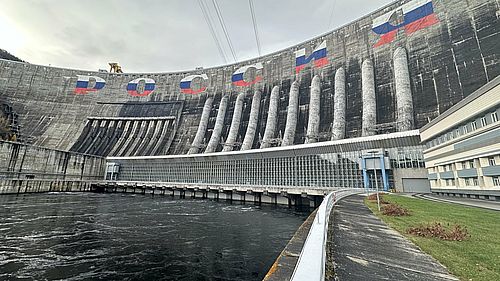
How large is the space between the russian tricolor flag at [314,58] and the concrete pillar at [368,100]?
11.1m

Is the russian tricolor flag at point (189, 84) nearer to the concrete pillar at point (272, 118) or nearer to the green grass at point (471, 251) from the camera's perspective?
the concrete pillar at point (272, 118)

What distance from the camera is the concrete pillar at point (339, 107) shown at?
42188mm

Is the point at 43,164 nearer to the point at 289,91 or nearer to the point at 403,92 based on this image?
the point at 289,91

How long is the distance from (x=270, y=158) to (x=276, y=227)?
1011 inches

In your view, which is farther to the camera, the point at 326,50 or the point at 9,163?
the point at 326,50

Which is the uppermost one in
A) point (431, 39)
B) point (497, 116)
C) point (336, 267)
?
point (431, 39)

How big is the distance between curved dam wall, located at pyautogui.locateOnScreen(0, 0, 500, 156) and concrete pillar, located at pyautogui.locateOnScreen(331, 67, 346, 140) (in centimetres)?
25

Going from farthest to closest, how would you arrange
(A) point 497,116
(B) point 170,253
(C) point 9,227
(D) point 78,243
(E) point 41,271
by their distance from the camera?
(A) point 497,116, (C) point 9,227, (D) point 78,243, (B) point 170,253, (E) point 41,271

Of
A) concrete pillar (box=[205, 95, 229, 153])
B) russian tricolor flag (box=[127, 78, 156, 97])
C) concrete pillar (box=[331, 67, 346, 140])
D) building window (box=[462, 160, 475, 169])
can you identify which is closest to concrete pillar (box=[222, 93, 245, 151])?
concrete pillar (box=[205, 95, 229, 153])

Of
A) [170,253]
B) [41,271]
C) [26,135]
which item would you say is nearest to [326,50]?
[170,253]

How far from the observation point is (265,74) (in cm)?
6400

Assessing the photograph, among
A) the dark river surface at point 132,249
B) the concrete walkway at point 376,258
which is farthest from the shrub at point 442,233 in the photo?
the dark river surface at point 132,249

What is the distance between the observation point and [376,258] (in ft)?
19.2

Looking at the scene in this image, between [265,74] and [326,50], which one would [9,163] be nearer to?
[265,74]
